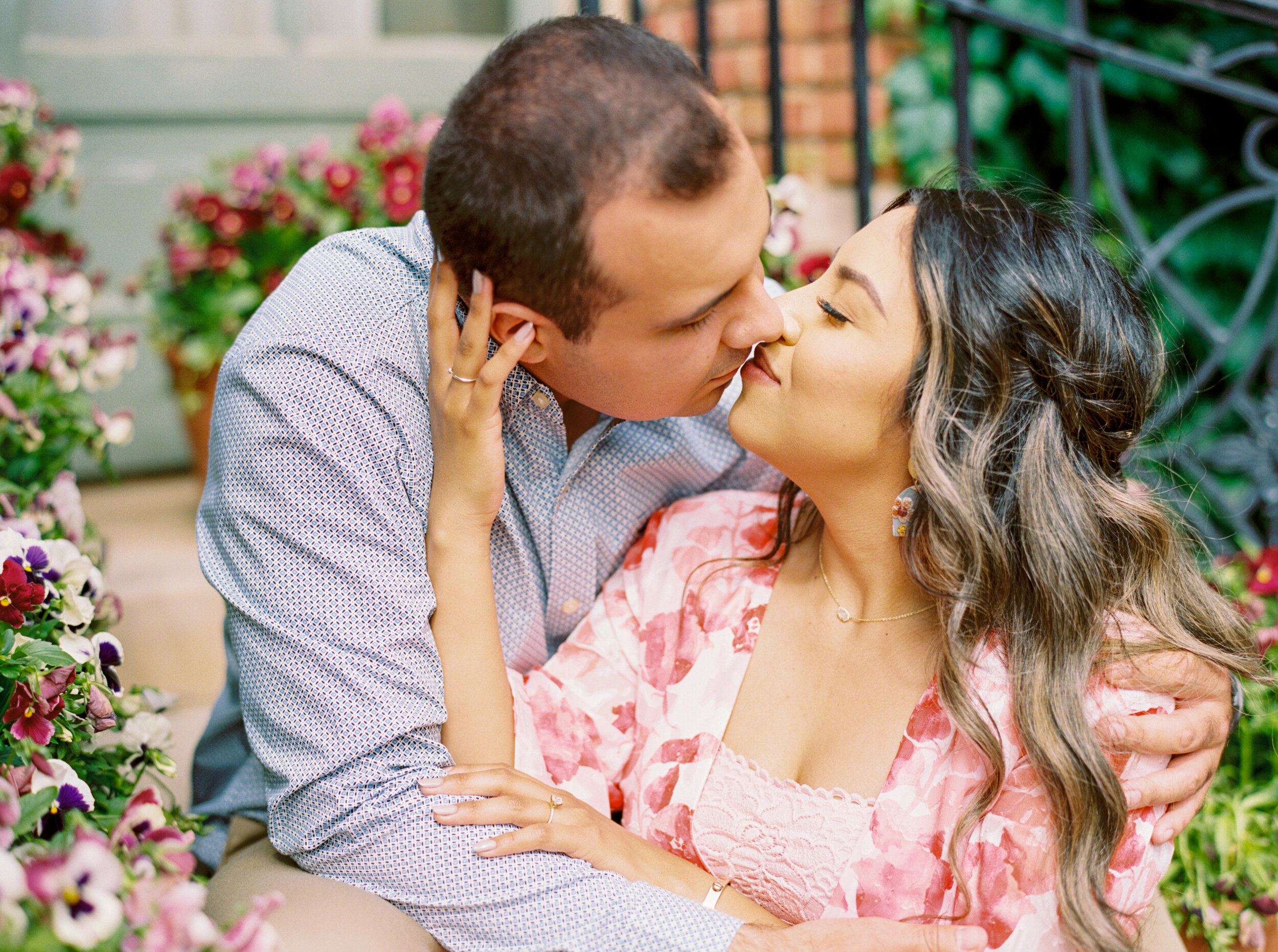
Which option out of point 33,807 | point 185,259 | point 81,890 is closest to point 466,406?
point 33,807

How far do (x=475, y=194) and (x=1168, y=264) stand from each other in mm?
2764

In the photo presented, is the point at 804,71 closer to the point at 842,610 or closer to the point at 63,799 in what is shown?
the point at 842,610

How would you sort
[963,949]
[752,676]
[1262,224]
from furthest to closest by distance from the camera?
1. [1262,224]
2. [752,676]
3. [963,949]

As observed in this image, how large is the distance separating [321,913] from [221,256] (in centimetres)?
205

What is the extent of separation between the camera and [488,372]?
1.50 m

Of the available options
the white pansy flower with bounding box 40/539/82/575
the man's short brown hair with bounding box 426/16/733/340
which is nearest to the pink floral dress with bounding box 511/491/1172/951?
the man's short brown hair with bounding box 426/16/733/340

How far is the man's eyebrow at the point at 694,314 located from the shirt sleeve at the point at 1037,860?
0.73 m

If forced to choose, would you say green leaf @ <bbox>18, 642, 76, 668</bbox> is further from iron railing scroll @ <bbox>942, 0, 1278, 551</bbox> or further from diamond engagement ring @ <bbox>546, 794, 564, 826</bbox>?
iron railing scroll @ <bbox>942, 0, 1278, 551</bbox>

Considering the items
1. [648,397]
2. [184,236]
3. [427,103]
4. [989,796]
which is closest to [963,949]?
[989,796]

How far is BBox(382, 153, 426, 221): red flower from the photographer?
2.88 metres

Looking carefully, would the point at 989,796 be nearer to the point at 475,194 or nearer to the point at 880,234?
the point at 880,234

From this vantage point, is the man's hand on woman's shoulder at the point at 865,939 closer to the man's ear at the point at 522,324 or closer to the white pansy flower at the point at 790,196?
the man's ear at the point at 522,324

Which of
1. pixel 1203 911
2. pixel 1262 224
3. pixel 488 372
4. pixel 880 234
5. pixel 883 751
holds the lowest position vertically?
pixel 1203 911

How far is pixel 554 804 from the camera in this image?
5.05 ft
